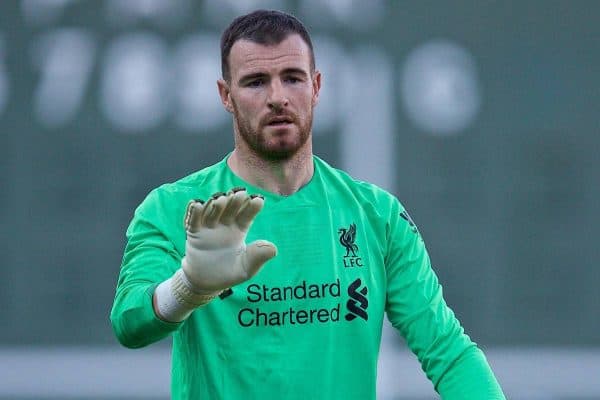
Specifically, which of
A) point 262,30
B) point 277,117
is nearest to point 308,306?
point 277,117

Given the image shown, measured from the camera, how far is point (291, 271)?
354cm

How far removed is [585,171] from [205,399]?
4667 mm

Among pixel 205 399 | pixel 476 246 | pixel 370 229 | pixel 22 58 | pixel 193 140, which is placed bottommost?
pixel 205 399

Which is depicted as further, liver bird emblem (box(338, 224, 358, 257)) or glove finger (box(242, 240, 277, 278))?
liver bird emblem (box(338, 224, 358, 257))

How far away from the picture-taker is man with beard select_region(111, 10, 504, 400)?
345cm

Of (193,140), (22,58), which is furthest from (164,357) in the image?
(22,58)

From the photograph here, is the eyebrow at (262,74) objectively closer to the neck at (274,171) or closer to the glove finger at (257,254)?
the neck at (274,171)

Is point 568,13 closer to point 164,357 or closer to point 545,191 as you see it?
point 545,191

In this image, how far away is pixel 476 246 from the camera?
303 inches

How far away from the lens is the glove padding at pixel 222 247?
302cm

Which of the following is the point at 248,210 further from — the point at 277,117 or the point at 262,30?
the point at 262,30

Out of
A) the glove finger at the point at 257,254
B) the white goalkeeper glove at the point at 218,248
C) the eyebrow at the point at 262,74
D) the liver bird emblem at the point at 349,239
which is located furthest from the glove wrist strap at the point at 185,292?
the eyebrow at the point at 262,74

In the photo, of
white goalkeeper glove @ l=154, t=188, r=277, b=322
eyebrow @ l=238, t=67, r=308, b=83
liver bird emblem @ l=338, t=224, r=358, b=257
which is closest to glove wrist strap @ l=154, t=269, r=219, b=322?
white goalkeeper glove @ l=154, t=188, r=277, b=322

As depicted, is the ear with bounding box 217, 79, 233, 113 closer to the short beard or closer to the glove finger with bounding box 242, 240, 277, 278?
the short beard
